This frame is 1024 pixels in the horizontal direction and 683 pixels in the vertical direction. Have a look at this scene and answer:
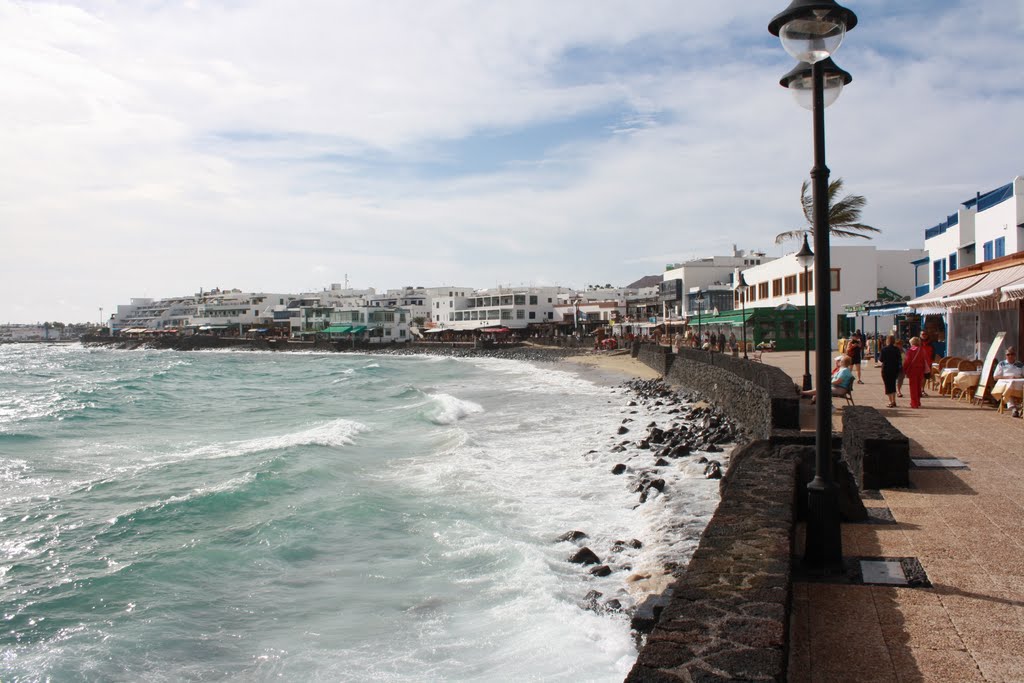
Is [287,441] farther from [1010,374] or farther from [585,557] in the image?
[1010,374]

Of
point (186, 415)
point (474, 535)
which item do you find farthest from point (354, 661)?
point (186, 415)

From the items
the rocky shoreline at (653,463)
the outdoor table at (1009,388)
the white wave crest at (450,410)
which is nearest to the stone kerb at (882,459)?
the rocky shoreline at (653,463)

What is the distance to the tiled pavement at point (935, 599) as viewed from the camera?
3832 millimetres

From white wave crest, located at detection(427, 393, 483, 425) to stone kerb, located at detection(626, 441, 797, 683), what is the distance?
18.1 meters

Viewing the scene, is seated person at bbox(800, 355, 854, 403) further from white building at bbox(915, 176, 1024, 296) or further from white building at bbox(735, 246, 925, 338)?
white building at bbox(735, 246, 925, 338)

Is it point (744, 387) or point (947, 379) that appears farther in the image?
point (744, 387)

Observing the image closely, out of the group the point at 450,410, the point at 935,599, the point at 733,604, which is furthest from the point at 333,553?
the point at 450,410

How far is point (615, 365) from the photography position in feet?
159

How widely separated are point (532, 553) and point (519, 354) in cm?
6336

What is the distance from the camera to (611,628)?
22.4 ft

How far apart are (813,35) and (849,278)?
40497mm

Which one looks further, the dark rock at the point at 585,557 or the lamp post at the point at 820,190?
the dark rock at the point at 585,557

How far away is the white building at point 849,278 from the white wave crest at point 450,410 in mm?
21348

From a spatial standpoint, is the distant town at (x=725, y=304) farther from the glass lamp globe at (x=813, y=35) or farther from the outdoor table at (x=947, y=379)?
the glass lamp globe at (x=813, y=35)
